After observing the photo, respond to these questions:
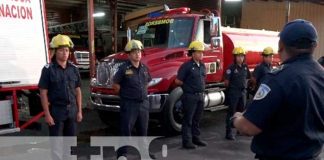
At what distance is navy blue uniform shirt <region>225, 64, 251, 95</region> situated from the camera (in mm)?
7307

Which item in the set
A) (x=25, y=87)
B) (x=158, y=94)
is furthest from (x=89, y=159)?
(x=158, y=94)

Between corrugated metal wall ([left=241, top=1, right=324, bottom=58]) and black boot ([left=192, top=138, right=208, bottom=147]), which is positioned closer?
black boot ([left=192, top=138, right=208, bottom=147])

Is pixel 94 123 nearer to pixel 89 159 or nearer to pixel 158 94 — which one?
pixel 158 94

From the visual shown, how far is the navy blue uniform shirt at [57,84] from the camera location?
471 centimetres

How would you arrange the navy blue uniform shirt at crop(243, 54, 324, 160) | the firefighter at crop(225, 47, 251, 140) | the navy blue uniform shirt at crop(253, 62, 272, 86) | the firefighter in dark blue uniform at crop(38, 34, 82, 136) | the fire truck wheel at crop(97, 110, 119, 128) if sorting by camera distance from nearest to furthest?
the navy blue uniform shirt at crop(243, 54, 324, 160) < the firefighter in dark blue uniform at crop(38, 34, 82, 136) < the firefighter at crop(225, 47, 251, 140) < the navy blue uniform shirt at crop(253, 62, 272, 86) < the fire truck wheel at crop(97, 110, 119, 128)

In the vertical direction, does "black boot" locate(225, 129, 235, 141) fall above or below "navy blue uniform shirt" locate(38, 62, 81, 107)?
below

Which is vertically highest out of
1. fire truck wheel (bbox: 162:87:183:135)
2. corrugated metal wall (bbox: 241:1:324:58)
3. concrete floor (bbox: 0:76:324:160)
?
corrugated metal wall (bbox: 241:1:324:58)

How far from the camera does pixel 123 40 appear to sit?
69.9 ft

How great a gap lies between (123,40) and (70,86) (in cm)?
1665

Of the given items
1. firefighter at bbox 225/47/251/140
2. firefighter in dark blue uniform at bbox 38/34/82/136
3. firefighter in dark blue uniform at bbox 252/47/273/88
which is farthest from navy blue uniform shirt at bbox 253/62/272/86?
firefighter in dark blue uniform at bbox 38/34/82/136

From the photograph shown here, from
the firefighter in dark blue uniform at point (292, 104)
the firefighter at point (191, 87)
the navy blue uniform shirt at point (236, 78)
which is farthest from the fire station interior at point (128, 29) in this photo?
the firefighter in dark blue uniform at point (292, 104)

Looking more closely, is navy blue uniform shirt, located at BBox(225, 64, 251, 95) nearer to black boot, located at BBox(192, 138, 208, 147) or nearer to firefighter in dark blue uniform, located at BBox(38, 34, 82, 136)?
black boot, located at BBox(192, 138, 208, 147)

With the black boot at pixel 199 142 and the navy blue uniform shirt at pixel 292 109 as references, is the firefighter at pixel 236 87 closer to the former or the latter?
the black boot at pixel 199 142

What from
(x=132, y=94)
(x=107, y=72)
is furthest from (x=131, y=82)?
(x=107, y=72)
